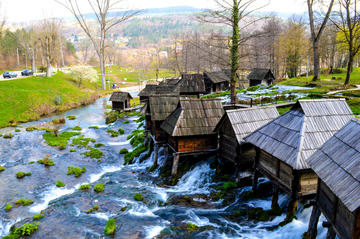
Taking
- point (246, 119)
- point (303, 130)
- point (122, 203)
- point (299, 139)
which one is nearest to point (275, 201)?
point (299, 139)

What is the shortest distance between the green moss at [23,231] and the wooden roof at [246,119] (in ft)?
35.4

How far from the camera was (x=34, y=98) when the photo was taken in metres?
44.6

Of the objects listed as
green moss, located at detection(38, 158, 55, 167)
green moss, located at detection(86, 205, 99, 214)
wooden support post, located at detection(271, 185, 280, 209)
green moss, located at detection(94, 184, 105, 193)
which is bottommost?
green moss, located at detection(86, 205, 99, 214)

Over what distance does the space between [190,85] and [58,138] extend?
19.5 meters

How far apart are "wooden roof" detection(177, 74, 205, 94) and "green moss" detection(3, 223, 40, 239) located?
28.3m

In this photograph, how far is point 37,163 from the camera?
22203mm

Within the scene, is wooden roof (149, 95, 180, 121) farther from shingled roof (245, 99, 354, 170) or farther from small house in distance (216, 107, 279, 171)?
shingled roof (245, 99, 354, 170)

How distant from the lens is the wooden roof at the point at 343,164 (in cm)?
647

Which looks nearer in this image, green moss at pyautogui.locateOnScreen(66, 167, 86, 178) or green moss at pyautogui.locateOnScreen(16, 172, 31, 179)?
green moss at pyautogui.locateOnScreen(16, 172, 31, 179)

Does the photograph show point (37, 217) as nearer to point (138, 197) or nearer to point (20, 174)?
point (138, 197)

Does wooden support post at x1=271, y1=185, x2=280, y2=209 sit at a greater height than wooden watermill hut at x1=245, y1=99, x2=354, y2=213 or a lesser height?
lesser

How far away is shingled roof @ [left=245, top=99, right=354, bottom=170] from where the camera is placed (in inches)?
390

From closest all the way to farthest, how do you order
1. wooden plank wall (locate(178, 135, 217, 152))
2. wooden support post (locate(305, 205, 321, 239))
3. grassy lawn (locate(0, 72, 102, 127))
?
wooden support post (locate(305, 205, 321, 239)) → wooden plank wall (locate(178, 135, 217, 152)) → grassy lawn (locate(0, 72, 102, 127))

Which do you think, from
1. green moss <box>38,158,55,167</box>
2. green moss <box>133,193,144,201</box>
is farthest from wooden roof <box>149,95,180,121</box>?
green moss <box>38,158,55,167</box>
